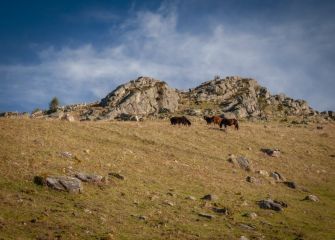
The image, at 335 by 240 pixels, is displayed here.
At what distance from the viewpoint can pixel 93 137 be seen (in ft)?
123

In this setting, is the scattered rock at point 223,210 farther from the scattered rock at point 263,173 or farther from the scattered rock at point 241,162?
the scattered rock at point 241,162

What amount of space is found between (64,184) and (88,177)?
2.38 m

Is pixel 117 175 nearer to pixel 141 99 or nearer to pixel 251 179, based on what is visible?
pixel 251 179

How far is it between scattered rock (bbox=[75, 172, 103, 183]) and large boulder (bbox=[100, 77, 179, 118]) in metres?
67.7

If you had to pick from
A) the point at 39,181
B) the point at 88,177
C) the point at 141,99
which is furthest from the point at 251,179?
the point at 141,99

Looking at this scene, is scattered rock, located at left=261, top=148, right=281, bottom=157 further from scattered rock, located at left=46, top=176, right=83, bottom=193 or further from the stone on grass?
scattered rock, located at left=46, top=176, right=83, bottom=193

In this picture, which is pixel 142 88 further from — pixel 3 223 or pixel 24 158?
pixel 3 223

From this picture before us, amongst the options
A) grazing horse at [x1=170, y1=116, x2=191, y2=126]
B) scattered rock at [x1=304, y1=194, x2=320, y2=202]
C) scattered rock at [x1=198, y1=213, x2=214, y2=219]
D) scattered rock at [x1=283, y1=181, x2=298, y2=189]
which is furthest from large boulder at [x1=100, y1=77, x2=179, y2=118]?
scattered rock at [x1=198, y1=213, x2=214, y2=219]

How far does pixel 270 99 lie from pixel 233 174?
286 feet

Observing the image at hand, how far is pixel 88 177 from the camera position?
25.1 metres

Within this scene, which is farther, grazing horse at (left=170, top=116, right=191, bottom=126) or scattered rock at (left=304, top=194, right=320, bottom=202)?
grazing horse at (left=170, top=116, right=191, bottom=126)

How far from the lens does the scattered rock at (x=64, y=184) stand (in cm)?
2283

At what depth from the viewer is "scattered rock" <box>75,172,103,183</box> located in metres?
24.9

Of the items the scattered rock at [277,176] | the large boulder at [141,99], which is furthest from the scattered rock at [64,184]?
the large boulder at [141,99]
